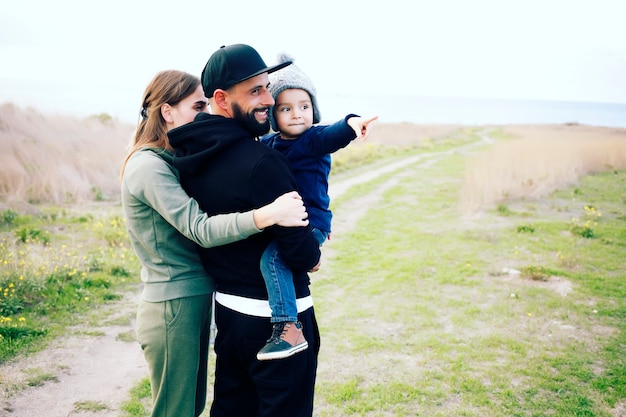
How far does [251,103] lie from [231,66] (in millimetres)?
176

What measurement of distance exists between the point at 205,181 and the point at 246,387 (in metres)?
1.05

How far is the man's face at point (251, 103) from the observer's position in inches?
76.7

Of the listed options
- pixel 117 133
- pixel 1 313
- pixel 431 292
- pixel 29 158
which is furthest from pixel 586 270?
pixel 117 133

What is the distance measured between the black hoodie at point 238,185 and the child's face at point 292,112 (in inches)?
24.7

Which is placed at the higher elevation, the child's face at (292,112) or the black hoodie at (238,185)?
the child's face at (292,112)

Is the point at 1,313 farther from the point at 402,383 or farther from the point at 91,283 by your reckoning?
the point at 402,383

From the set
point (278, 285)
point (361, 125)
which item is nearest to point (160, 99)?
point (361, 125)

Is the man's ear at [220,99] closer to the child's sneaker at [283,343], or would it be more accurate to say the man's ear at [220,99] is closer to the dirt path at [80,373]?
the child's sneaker at [283,343]

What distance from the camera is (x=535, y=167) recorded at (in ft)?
49.9

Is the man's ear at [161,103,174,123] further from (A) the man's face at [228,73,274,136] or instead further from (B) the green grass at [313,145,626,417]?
(B) the green grass at [313,145,626,417]

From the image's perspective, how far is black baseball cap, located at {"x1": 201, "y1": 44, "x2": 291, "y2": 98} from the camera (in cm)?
189

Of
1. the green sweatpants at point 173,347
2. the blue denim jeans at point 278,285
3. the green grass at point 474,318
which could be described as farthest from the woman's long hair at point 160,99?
the green grass at point 474,318

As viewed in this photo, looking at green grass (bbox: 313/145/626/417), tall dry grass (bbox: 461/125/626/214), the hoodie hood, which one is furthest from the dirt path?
tall dry grass (bbox: 461/125/626/214)

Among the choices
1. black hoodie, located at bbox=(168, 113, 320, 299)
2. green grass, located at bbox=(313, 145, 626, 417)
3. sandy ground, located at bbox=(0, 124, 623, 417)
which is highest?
black hoodie, located at bbox=(168, 113, 320, 299)
